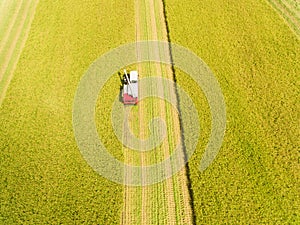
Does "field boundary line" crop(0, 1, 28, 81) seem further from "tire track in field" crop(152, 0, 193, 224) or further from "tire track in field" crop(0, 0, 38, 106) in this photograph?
"tire track in field" crop(152, 0, 193, 224)

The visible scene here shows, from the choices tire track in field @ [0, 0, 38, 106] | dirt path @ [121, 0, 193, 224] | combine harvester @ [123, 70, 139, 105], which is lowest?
dirt path @ [121, 0, 193, 224]

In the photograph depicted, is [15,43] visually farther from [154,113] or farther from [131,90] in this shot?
[154,113]

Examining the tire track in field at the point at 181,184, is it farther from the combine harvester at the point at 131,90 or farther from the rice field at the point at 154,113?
the combine harvester at the point at 131,90

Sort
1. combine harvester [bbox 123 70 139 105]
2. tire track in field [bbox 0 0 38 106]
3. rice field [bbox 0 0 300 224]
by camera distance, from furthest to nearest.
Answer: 1. tire track in field [bbox 0 0 38 106]
2. combine harvester [bbox 123 70 139 105]
3. rice field [bbox 0 0 300 224]

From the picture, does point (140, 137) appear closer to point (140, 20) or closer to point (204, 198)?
point (204, 198)

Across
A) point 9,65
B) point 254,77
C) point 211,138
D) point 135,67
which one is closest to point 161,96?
point 135,67

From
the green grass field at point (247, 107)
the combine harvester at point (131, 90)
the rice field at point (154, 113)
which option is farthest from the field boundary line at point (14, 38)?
the green grass field at point (247, 107)

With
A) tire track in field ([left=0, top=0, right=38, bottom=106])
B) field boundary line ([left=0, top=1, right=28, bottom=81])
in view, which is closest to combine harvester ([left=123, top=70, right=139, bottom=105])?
tire track in field ([left=0, top=0, right=38, bottom=106])
